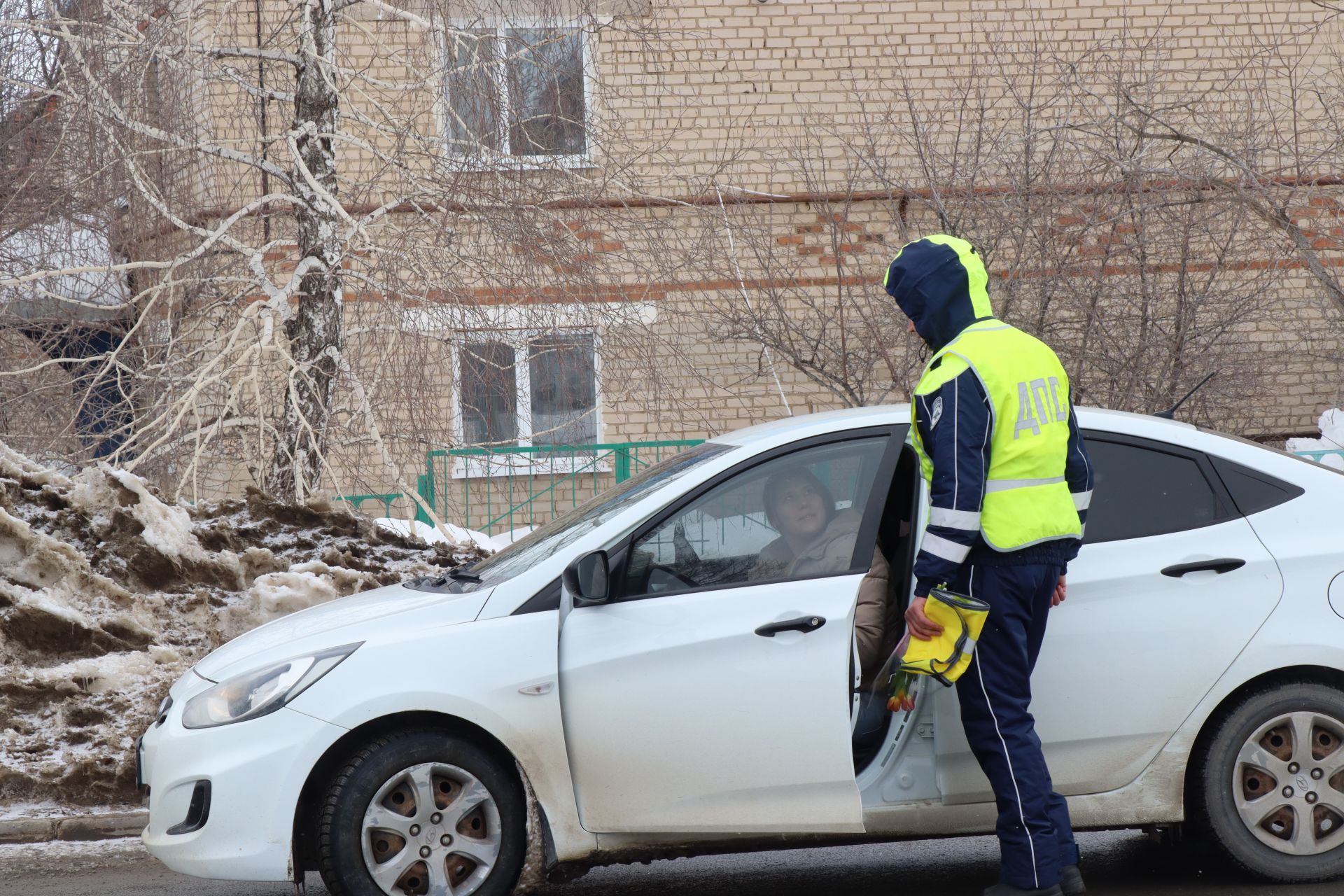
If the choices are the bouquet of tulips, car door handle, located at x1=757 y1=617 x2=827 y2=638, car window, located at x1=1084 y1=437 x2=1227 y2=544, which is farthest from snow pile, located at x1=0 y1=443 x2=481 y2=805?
car window, located at x1=1084 y1=437 x2=1227 y2=544

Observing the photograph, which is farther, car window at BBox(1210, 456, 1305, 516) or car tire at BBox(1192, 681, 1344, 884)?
car window at BBox(1210, 456, 1305, 516)

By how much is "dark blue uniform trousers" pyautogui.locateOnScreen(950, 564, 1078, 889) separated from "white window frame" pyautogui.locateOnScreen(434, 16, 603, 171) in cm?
475

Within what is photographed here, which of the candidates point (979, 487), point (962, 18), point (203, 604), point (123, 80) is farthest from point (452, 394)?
point (962, 18)

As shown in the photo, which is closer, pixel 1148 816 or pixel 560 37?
pixel 1148 816

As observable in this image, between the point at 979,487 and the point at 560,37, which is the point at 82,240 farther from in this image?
the point at 979,487

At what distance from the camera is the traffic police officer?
3.52 m

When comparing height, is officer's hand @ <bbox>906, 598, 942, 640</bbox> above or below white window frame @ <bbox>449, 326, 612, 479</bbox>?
below

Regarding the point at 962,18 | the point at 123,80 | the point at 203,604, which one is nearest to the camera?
the point at 203,604

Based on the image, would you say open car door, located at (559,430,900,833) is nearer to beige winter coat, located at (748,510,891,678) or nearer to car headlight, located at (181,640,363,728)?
beige winter coat, located at (748,510,891,678)

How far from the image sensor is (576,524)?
165 inches

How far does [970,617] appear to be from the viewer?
11.6 ft

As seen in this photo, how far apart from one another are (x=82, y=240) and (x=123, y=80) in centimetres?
405

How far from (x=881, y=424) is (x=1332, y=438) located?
8916 mm

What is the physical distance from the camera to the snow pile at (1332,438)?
1132cm
